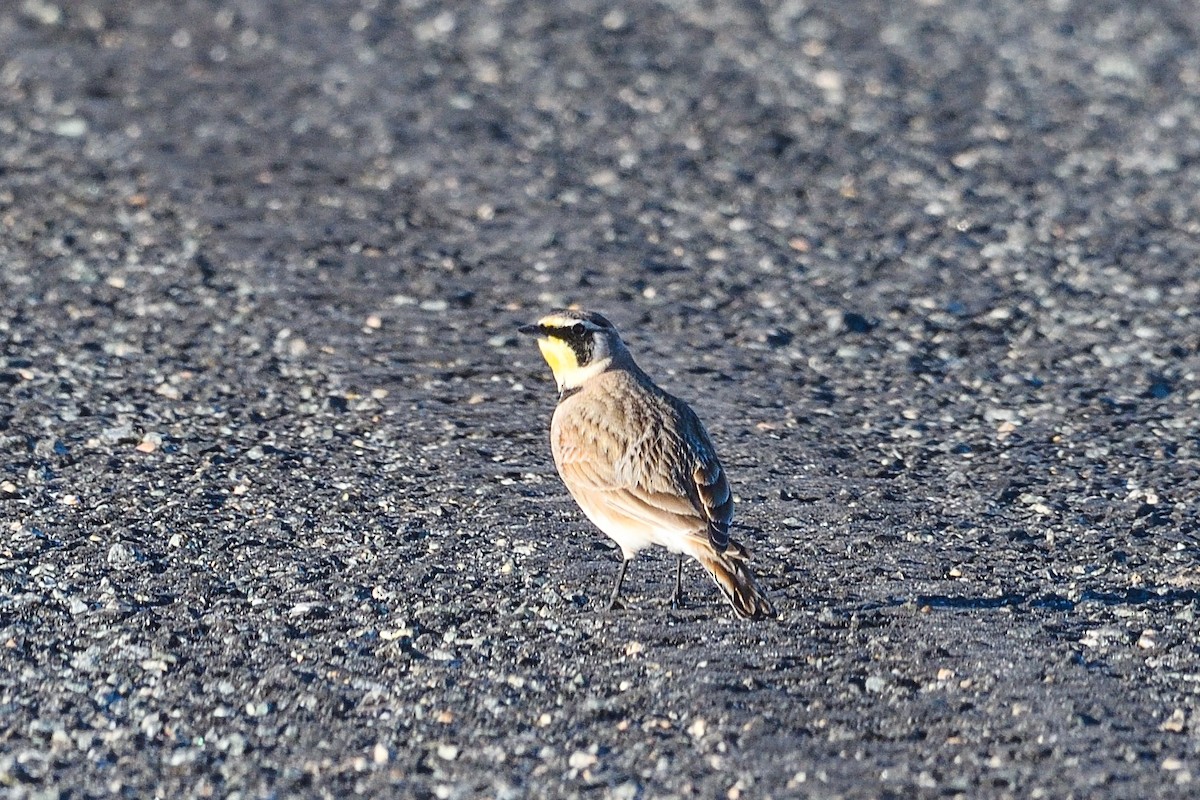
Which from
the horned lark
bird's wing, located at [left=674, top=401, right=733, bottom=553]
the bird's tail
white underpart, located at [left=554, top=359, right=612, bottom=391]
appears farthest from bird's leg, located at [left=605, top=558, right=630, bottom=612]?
white underpart, located at [left=554, top=359, right=612, bottom=391]

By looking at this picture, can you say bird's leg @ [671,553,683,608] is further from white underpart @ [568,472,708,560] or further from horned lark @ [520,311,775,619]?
white underpart @ [568,472,708,560]

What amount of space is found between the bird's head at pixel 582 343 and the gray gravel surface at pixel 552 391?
0.63m

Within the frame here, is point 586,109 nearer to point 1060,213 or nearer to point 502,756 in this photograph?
point 1060,213

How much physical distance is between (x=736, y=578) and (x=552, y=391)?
2966 millimetres

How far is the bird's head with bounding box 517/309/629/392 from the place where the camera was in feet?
23.4

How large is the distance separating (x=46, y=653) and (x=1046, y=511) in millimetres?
4048

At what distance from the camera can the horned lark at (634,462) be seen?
6039 mm

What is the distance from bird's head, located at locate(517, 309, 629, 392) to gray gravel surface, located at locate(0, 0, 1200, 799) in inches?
24.7

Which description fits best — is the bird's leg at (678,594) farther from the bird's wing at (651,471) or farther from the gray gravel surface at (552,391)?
the bird's wing at (651,471)

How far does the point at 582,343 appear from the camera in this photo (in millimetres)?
7152

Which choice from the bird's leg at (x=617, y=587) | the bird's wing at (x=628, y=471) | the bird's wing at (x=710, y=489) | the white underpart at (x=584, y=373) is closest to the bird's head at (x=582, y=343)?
the white underpart at (x=584, y=373)

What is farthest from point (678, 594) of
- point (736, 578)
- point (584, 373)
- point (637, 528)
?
point (584, 373)

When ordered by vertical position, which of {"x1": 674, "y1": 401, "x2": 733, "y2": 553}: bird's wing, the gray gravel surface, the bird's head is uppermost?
{"x1": 674, "y1": 401, "x2": 733, "y2": 553}: bird's wing

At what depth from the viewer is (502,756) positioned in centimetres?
547
